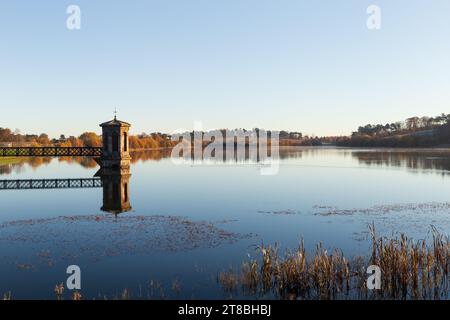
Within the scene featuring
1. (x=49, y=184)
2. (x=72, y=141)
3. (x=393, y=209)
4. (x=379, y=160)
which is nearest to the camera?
(x=393, y=209)

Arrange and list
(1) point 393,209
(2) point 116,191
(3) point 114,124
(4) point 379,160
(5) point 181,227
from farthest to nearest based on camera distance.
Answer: (4) point 379,160
(3) point 114,124
(2) point 116,191
(1) point 393,209
(5) point 181,227

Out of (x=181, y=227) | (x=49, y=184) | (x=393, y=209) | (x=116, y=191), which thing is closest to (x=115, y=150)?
(x=49, y=184)

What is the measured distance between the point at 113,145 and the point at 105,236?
3742 centimetres

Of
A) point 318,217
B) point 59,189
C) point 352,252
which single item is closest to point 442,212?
point 318,217

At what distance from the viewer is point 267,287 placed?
42.2ft

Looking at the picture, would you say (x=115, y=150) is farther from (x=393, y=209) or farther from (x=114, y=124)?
(x=393, y=209)

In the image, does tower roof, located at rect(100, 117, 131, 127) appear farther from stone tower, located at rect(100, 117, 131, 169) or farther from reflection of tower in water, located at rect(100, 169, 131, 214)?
reflection of tower in water, located at rect(100, 169, 131, 214)

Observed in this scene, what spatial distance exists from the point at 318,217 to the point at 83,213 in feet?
49.3

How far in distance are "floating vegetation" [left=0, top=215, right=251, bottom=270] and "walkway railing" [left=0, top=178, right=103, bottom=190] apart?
17605 mm

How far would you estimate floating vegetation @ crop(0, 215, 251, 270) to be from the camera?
17.4 m

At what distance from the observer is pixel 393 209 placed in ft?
90.1

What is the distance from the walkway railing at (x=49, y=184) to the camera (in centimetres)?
4081

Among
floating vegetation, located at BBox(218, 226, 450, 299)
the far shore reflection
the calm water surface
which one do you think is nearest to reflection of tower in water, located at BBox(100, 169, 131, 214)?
the calm water surface

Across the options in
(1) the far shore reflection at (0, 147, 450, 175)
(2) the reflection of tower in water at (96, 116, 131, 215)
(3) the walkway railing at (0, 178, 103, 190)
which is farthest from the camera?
(1) the far shore reflection at (0, 147, 450, 175)
